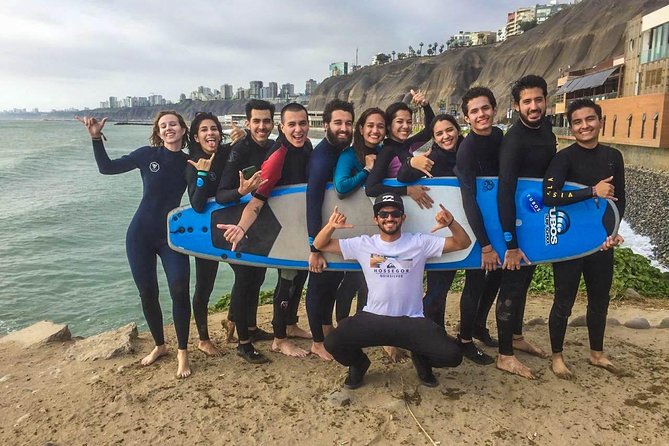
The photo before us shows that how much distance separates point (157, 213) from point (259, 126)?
3.83 ft

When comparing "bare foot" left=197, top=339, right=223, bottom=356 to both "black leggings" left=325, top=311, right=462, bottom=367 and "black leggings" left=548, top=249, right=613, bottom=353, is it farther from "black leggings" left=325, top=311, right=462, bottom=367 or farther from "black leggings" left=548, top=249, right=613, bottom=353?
"black leggings" left=548, top=249, right=613, bottom=353

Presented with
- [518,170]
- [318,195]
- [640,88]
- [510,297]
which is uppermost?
[640,88]

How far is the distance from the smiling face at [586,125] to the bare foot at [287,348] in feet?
9.54

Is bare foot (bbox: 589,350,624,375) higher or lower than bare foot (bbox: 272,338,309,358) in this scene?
higher

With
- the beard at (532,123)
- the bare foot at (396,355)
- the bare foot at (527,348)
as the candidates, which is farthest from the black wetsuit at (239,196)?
the bare foot at (527,348)

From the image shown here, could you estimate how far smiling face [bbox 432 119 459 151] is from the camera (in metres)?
3.68

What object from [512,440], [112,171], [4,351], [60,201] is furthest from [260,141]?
[60,201]

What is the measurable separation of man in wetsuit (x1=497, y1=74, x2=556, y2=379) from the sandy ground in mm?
496

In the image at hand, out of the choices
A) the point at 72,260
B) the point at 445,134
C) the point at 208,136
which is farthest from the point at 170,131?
the point at 72,260

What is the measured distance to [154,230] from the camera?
3967 mm

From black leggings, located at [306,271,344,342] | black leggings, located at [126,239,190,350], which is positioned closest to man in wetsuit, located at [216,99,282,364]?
black leggings, located at [126,239,190,350]

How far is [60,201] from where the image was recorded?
840 inches

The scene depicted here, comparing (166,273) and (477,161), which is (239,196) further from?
(477,161)

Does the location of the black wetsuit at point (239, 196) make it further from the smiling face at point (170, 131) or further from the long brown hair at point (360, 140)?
the long brown hair at point (360, 140)
